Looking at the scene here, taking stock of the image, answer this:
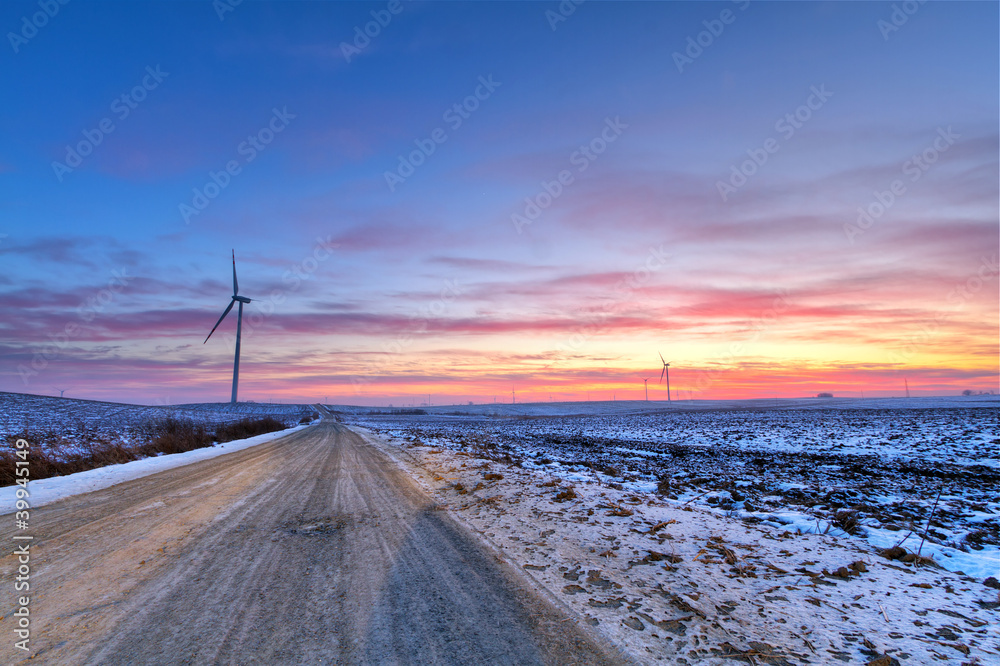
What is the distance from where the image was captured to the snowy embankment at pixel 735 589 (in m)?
4.16

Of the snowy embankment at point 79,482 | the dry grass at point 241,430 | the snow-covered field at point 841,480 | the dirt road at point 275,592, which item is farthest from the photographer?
the dry grass at point 241,430

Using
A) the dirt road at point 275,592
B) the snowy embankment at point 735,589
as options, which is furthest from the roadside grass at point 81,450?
the snowy embankment at point 735,589

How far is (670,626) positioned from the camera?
4555 mm

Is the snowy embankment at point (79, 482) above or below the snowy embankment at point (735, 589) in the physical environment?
below

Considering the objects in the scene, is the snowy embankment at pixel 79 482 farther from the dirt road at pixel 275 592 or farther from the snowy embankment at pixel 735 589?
the snowy embankment at pixel 735 589

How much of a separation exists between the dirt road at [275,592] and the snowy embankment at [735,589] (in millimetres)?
667

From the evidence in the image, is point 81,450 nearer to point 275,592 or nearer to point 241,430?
point 241,430

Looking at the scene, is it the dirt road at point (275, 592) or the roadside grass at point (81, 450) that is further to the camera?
the roadside grass at point (81, 450)

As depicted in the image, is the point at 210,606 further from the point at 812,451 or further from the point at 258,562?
the point at 812,451

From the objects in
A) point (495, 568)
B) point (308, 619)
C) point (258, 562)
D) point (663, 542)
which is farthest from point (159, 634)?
point (663, 542)

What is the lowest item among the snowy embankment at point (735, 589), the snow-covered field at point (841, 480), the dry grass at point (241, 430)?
the dry grass at point (241, 430)

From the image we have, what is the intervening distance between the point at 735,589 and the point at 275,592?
5490 mm

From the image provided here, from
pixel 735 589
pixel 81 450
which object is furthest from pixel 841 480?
pixel 81 450

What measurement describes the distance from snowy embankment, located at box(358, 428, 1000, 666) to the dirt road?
0.67 metres
